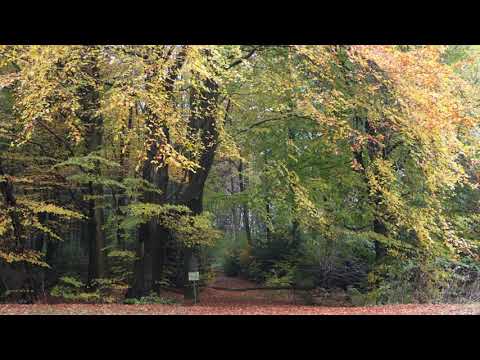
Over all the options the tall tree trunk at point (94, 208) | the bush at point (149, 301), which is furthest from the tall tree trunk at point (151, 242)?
the tall tree trunk at point (94, 208)

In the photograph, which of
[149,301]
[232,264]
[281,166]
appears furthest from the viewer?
[232,264]

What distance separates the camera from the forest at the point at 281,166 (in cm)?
1052

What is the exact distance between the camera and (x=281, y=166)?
46.8 feet

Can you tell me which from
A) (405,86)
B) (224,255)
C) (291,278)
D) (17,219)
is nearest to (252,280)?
(224,255)

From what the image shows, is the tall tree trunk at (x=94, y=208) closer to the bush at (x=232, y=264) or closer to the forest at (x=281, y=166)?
the forest at (x=281, y=166)

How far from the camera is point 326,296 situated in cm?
1487

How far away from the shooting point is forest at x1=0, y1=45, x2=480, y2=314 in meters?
10.5

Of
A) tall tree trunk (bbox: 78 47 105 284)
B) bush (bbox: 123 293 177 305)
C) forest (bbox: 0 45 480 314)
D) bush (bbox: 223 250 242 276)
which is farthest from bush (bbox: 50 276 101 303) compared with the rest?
bush (bbox: 223 250 242 276)

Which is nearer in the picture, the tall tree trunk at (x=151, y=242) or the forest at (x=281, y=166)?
the forest at (x=281, y=166)

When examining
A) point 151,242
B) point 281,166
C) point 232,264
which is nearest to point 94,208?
point 151,242

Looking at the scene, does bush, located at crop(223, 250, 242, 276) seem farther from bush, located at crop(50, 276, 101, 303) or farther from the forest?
bush, located at crop(50, 276, 101, 303)

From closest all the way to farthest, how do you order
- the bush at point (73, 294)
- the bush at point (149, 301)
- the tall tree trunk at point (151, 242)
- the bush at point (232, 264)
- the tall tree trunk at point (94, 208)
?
the bush at point (149, 301) < the bush at point (73, 294) < the tall tree trunk at point (94, 208) < the tall tree trunk at point (151, 242) < the bush at point (232, 264)

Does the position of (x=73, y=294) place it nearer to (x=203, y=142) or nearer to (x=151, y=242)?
(x=151, y=242)

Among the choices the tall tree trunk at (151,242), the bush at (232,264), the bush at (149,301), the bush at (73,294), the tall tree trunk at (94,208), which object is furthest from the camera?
the bush at (232,264)
